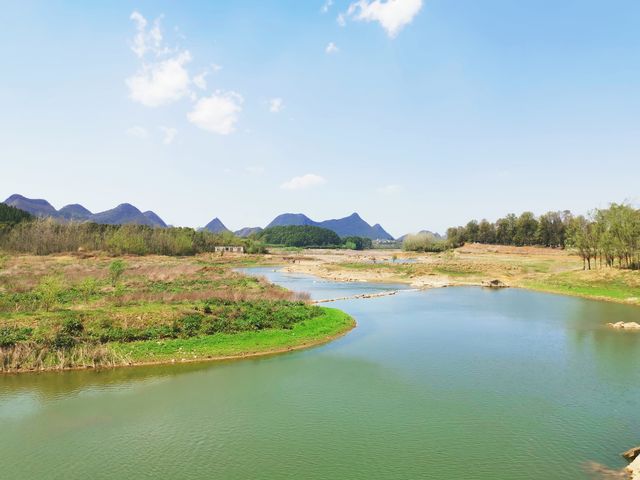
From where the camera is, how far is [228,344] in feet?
104

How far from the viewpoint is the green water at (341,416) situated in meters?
15.8

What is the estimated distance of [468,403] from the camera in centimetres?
2197

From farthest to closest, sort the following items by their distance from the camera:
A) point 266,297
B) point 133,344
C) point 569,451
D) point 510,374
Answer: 1. point 266,297
2. point 133,344
3. point 510,374
4. point 569,451

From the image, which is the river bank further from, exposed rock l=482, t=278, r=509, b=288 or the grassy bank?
the grassy bank

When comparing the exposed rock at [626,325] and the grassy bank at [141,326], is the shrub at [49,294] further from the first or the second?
the exposed rock at [626,325]

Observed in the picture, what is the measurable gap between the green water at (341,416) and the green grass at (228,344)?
1581 mm

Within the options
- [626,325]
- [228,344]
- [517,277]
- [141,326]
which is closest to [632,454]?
[228,344]

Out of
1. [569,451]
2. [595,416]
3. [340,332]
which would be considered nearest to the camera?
[569,451]

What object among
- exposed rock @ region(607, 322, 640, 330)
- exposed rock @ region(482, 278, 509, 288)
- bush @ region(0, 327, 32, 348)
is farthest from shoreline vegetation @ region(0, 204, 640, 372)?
exposed rock @ region(607, 322, 640, 330)

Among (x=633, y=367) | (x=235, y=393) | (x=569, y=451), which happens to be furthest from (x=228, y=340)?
(x=633, y=367)

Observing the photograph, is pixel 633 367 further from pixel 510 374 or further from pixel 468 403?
pixel 468 403

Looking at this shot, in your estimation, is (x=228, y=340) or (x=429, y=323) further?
(x=429, y=323)

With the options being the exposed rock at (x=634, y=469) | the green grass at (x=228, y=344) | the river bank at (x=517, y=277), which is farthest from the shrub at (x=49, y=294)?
the river bank at (x=517, y=277)

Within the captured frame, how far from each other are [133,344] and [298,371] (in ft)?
40.6
